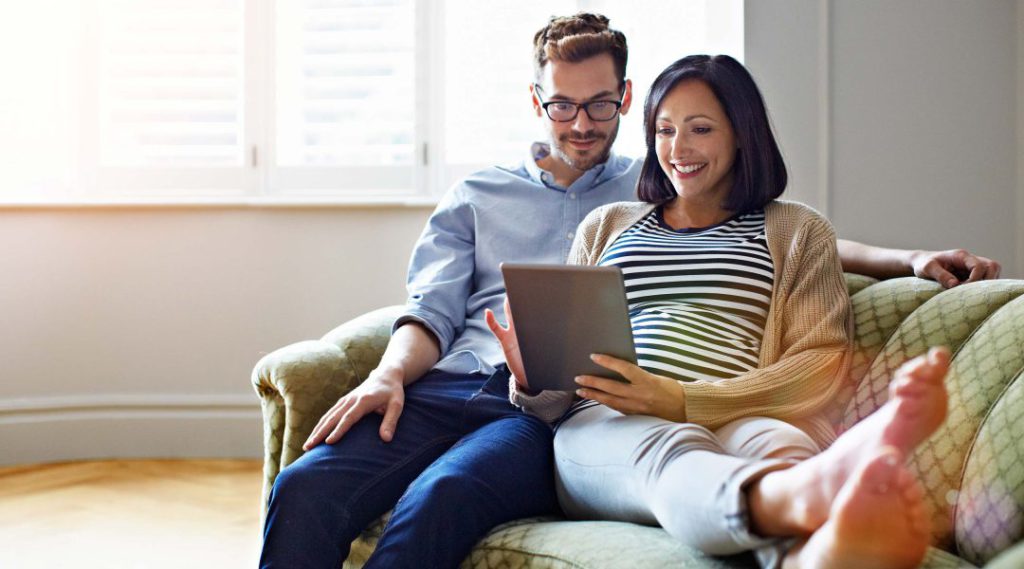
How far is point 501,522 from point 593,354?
267 mm

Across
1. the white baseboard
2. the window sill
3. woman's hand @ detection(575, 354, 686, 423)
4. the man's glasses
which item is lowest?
the white baseboard

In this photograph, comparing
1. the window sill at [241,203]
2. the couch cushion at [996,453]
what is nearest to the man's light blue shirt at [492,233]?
the couch cushion at [996,453]

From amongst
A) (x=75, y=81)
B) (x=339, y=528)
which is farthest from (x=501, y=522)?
(x=75, y=81)

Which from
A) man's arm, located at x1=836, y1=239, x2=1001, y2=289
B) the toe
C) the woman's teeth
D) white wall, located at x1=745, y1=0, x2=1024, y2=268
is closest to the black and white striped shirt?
the woman's teeth

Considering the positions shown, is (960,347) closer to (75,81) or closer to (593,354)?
(593,354)

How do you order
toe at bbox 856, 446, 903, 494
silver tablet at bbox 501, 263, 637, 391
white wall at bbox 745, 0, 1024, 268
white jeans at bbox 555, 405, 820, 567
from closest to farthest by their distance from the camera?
toe at bbox 856, 446, 903, 494 < white jeans at bbox 555, 405, 820, 567 < silver tablet at bbox 501, 263, 637, 391 < white wall at bbox 745, 0, 1024, 268

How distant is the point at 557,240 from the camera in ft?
6.42

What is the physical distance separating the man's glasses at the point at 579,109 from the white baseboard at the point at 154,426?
1775 mm

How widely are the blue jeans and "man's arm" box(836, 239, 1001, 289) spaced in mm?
623

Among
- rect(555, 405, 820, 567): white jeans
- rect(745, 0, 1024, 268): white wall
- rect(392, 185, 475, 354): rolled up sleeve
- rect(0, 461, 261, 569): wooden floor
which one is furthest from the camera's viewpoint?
rect(745, 0, 1024, 268): white wall

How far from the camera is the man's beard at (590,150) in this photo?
192 centimetres

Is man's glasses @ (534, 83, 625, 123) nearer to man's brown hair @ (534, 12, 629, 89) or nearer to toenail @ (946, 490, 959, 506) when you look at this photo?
man's brown hair @ (534, 12, 629, 89)

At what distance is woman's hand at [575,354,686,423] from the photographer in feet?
4.53

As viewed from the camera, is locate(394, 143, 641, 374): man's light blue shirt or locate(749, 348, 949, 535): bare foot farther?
locate(394, 143, 641, 374): man's light blue shirt
